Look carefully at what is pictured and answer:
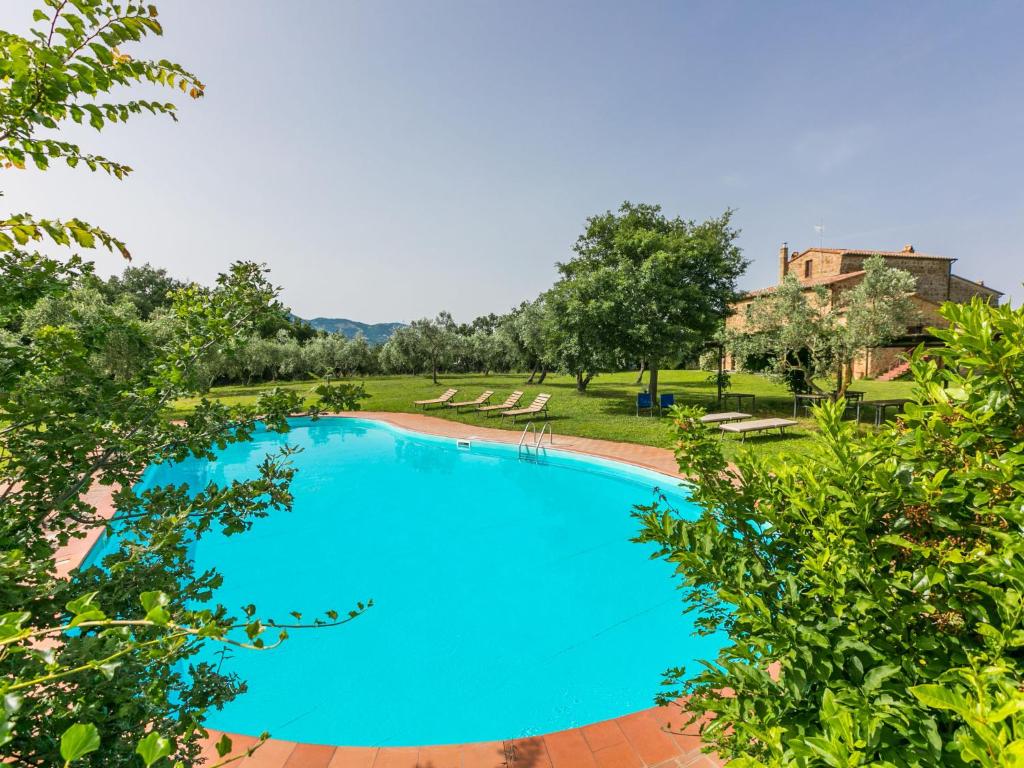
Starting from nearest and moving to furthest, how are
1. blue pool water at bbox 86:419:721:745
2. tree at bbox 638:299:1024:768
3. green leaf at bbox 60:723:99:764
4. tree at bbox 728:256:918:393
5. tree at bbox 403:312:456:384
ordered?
green leaf at bbox 60:723:99:764, tree at bbox 638:299:1024:768, blue pool water at bbox 86:419:721:745, tree at bbox 728:256:918:393, tree at bbox 403:312:456:384

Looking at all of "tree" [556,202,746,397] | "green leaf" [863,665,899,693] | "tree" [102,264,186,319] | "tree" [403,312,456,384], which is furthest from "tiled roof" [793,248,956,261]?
"tree" [102,264,186,319]

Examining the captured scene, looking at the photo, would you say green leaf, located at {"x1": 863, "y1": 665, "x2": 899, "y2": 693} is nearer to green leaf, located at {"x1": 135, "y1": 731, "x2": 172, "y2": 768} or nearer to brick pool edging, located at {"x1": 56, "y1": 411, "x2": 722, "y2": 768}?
green leaf, located at {"x1": 135, "y1": 731, "x2": 172, "y2": 768}

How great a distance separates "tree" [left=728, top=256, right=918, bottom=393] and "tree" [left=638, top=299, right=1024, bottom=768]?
51.7ft

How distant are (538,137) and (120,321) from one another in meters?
14.3

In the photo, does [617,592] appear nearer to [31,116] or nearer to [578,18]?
[31,116]

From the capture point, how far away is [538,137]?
1392cm

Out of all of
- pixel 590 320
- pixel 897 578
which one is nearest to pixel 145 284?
pixel 590 320

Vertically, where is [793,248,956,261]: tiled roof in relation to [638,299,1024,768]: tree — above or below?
above

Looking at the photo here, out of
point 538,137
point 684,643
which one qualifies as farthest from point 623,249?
point 684,643

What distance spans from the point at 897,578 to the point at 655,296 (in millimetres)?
16089

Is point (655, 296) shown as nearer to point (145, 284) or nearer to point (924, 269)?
point (924, 269)

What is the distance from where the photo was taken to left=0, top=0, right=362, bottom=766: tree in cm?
130

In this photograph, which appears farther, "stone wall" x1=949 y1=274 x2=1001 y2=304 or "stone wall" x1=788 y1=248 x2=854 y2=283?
"stone wall" x1=949 y1=274 x2=1001 y2=304

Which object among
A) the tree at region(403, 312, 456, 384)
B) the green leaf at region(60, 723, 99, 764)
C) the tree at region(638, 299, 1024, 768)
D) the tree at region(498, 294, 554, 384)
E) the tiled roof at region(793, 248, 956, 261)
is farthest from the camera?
the tree at region(403, 312, 456, 384)
